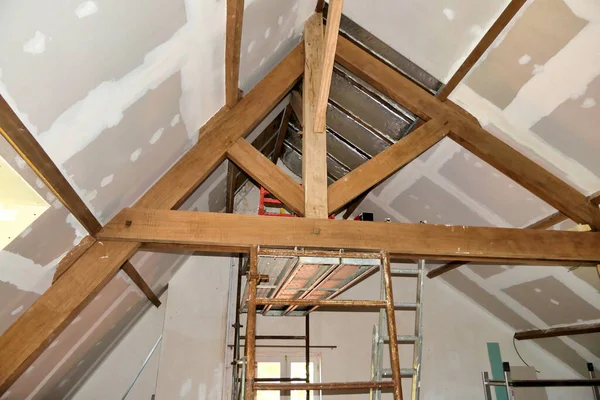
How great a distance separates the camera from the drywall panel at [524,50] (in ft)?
8.57

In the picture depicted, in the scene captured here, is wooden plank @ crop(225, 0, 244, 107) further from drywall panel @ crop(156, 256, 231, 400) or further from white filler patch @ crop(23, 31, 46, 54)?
drywall panel @ crop(156, 256, 231, 400)

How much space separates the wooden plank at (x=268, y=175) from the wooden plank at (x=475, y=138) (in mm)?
1190

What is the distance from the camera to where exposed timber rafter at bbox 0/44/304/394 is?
90.5 inches

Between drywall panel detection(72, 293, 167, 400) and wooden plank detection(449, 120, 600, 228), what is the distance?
164 inches

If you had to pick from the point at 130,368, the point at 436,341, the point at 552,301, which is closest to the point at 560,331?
the point at 552,301

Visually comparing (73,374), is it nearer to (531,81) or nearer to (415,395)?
(415,395)

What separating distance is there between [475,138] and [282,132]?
2.49 meters

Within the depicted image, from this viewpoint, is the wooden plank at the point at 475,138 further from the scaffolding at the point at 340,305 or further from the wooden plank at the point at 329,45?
the scaffolding at the point at 340,305

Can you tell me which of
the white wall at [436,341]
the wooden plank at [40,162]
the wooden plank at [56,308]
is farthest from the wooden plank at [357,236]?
the white wall at [436,341]

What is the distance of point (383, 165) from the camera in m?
3.31

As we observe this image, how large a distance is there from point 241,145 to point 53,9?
182 centimetres

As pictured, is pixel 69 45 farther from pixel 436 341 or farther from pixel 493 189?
pixel 436 341

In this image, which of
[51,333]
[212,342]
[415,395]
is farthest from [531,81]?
[212,342]

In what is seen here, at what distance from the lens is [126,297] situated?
4.34 m
